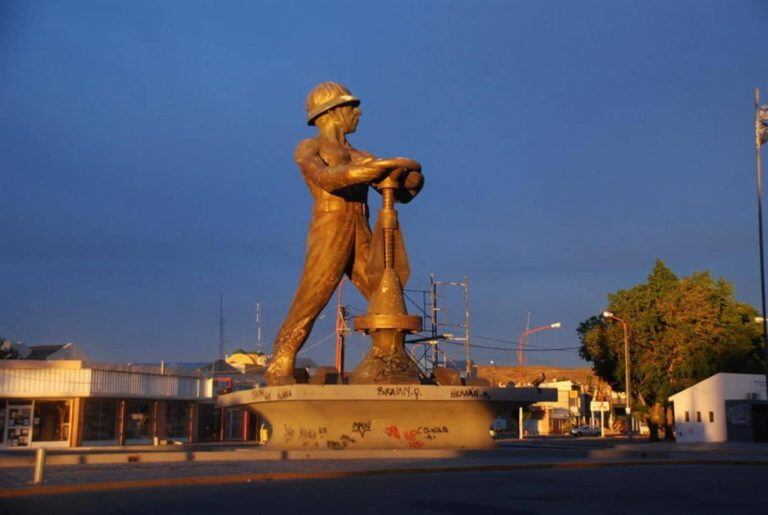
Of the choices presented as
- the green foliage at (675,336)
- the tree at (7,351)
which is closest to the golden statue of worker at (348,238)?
the green foliage at (675,336)

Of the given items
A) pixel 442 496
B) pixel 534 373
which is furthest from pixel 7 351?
pixel 534 373

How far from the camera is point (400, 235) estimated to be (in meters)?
21.0

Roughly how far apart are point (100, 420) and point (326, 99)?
26.5 m

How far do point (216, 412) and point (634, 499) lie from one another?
4299cm

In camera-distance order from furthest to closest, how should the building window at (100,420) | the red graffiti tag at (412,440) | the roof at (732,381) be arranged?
the roof at (732,381) < the building window at (100,420) < the red graffiti tag at (412,440)

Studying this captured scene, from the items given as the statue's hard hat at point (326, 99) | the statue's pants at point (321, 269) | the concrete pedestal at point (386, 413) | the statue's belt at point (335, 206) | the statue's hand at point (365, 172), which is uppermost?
the statue's hard hat at point (326, 99)

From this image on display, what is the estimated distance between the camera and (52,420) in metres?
40.8

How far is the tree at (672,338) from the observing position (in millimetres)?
47781

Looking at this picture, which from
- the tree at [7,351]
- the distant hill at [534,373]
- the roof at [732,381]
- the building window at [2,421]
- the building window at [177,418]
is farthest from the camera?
the distant hill at [534,373]

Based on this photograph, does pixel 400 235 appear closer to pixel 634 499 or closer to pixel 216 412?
pixel 634 499

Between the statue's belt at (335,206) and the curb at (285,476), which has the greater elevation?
the statue's belt at (335,206)

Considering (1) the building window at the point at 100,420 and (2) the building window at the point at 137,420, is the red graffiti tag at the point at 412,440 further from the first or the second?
(2) the building window at the point at 137,420

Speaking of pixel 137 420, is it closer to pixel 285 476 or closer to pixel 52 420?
pixel 52 420

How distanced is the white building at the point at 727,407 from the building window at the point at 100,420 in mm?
27920
